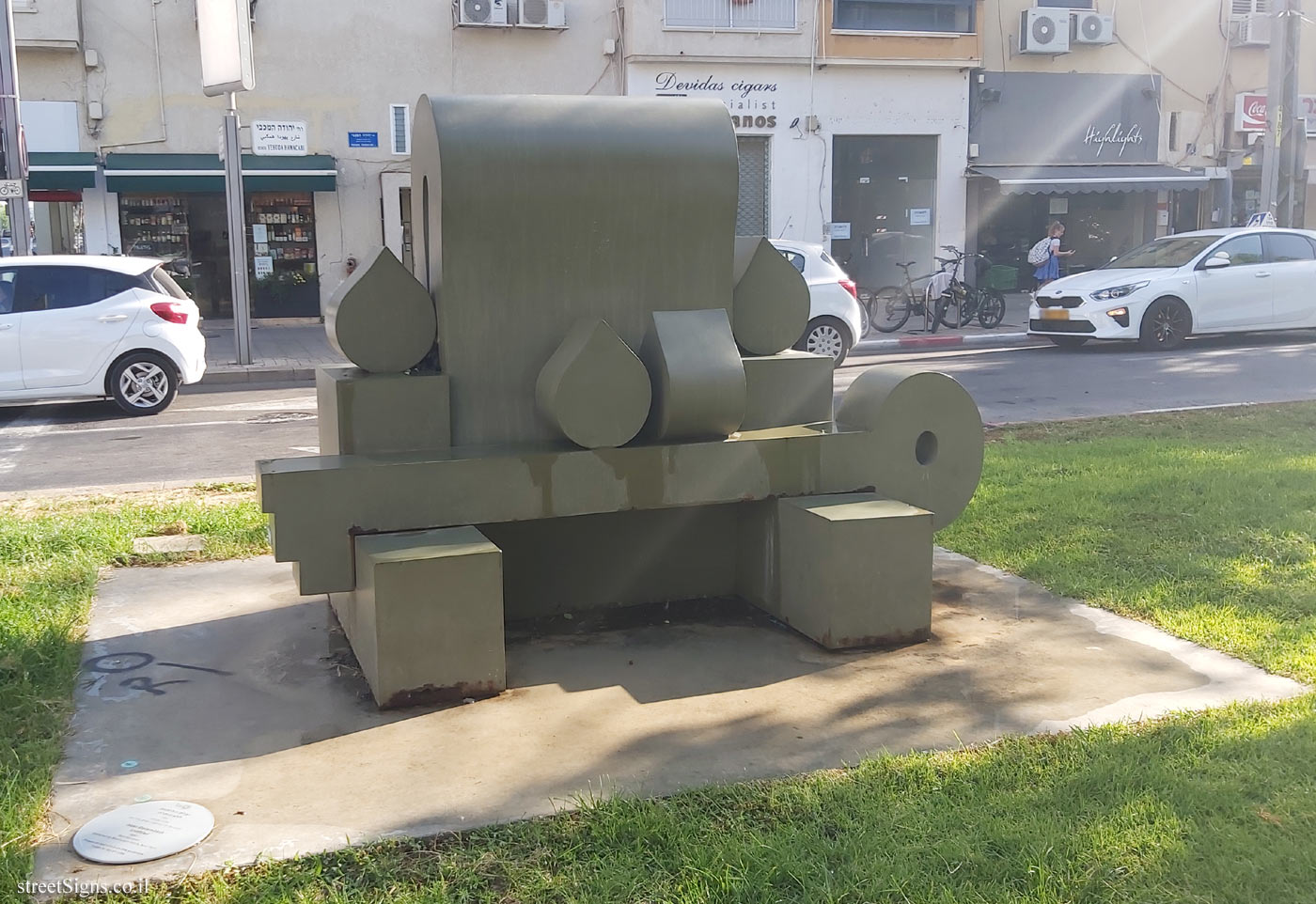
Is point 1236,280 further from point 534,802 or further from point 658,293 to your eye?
point 534,802

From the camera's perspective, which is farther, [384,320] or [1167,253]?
[1167,253]

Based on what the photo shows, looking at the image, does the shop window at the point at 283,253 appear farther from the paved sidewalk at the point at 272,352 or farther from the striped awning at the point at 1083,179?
the striped awning at the point at 1083,179

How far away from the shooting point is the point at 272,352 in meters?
17.7

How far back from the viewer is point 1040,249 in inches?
866

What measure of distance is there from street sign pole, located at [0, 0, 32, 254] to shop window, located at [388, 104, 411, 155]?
7418 millimetres

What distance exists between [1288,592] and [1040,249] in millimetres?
17754

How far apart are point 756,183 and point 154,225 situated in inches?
429

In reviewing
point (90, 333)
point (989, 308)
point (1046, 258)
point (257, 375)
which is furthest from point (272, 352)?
point (1046, 258)

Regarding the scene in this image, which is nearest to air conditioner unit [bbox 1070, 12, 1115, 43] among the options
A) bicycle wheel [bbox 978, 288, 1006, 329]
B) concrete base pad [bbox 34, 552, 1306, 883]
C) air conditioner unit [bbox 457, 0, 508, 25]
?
bicycle wheel [bbox 978, 288, 1006, 329]

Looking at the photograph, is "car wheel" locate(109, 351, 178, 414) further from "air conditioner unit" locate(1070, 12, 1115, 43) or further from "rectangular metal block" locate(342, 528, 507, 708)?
"air conditioner unit" locate(1070, 12, 1115, 43)

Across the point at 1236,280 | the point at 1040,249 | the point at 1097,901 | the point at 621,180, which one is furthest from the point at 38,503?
the point at 1040,249

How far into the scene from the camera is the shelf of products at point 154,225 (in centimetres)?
2109

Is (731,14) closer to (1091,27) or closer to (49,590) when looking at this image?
(1091,27)

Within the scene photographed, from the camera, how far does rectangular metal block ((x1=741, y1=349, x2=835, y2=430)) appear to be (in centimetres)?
534
